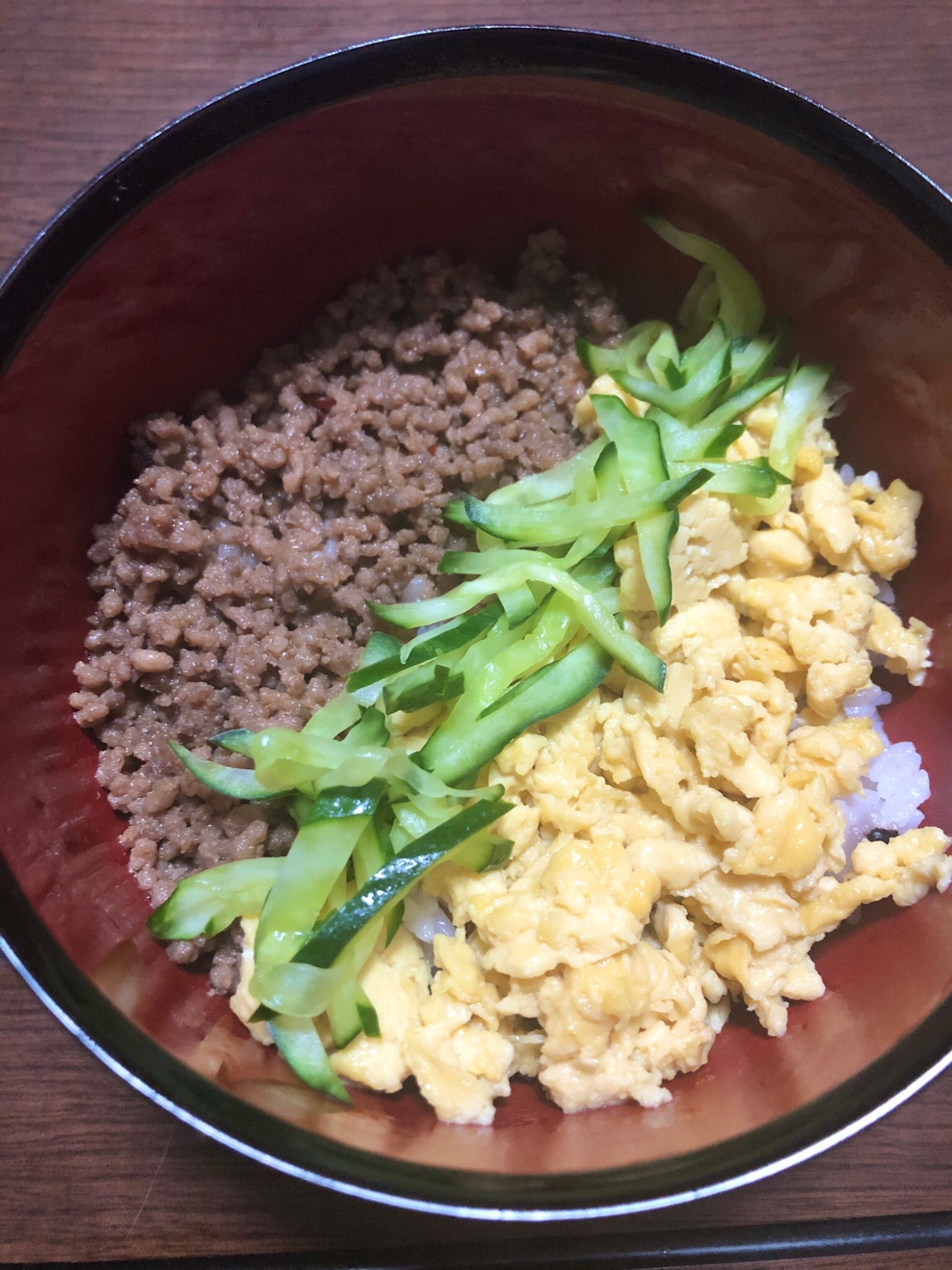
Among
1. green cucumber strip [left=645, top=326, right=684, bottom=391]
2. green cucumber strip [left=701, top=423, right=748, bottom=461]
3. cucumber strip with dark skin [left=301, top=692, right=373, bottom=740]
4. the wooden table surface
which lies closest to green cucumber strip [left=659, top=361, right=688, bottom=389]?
green cucumber strip [left=645, top=326, right=684, bottom=391]

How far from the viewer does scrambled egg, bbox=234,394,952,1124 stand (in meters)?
1.12

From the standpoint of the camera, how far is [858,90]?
4.50 ft

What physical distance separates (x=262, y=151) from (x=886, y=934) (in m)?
1.43

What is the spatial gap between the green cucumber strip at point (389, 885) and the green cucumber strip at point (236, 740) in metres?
0.26

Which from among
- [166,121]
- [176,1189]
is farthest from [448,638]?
[166,121]

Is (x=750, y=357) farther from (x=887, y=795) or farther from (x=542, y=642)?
(x=887, y=795)

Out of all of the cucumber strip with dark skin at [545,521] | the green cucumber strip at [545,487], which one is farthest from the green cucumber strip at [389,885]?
the green cucumber strip at [545,487]

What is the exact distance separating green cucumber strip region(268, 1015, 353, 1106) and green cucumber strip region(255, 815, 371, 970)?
84 mm

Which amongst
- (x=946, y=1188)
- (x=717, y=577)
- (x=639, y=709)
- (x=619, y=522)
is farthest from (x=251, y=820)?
(x=946, y=1188)

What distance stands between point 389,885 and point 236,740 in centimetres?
31

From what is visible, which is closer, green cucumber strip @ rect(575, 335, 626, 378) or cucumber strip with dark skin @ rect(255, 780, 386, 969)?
cucumber strip with dark skin @ rect(255, 780, 386, 969)

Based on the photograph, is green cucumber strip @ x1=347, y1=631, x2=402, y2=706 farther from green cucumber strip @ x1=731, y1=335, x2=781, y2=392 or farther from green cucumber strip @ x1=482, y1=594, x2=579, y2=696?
green cucumber strip @ x1=731, y1=335, x2=781, y2=392

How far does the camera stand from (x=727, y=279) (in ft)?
4.38

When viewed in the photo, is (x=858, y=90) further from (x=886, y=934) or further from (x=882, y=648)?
(x=886, y=934)
